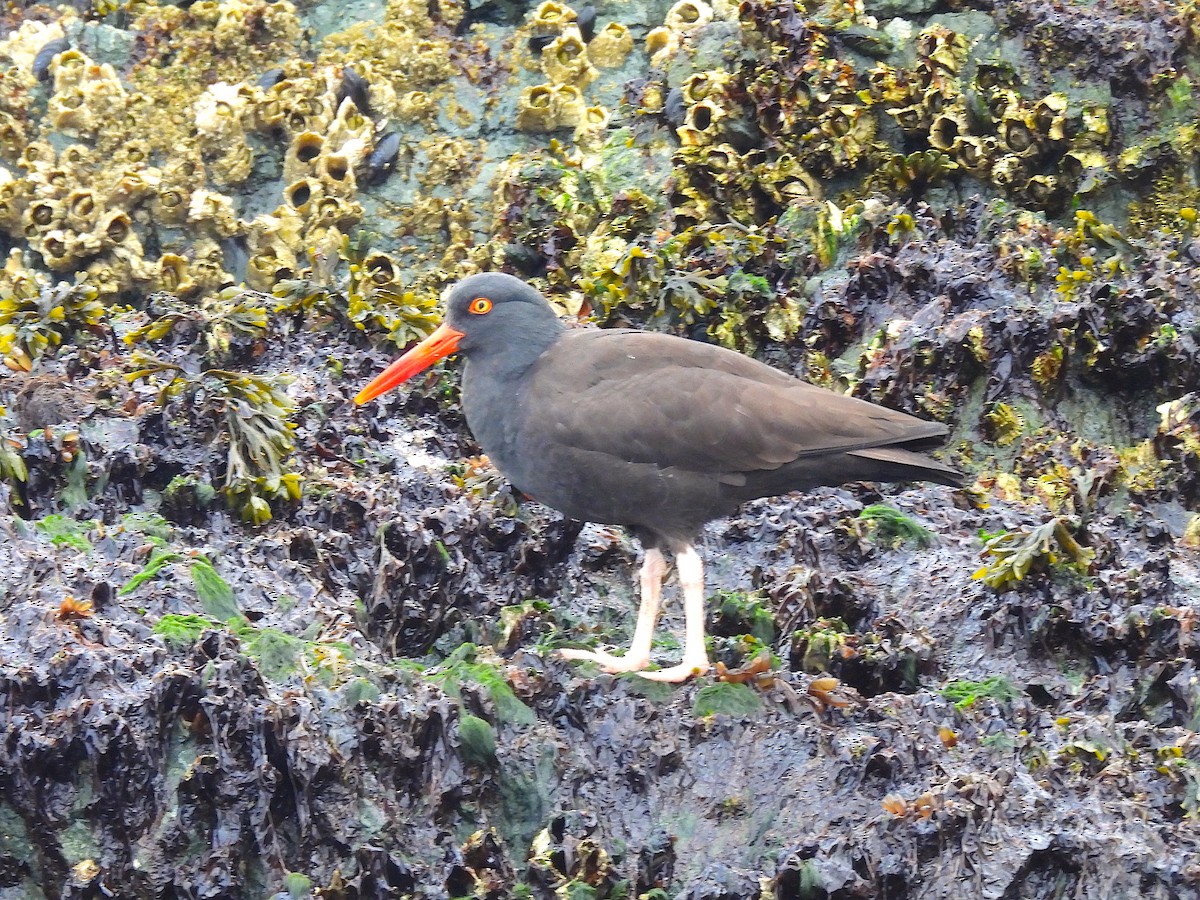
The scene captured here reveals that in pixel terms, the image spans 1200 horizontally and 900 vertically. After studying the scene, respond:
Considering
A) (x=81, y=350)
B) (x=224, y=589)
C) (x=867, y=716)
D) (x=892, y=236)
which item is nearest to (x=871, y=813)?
(x=867, y=716)

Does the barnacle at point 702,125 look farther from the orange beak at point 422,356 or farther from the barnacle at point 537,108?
the orange beak at point 422,356

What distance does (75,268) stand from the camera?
8461 mm

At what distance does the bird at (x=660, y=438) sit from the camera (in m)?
4.73

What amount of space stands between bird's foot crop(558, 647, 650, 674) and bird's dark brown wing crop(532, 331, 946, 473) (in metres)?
0.66

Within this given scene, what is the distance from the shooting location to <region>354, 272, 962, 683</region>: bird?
15.5 feet

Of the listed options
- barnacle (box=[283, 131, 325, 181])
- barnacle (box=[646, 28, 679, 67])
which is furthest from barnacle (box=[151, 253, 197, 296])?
barnacle (box=[646, 28, 679, 67])

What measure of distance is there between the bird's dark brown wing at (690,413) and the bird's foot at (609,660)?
2.17 ft

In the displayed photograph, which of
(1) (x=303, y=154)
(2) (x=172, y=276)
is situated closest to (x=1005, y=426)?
(1) (x=303, y=154)

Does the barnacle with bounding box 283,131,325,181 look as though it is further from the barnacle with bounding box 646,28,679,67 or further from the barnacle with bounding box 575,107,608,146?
the barnacle with bounding box 646,28,679,67

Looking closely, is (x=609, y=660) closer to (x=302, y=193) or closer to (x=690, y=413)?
(x=690, y=413)

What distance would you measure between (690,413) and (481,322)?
0.87 m

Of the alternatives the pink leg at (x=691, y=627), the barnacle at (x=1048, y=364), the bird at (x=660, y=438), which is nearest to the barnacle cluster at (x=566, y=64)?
the barnacle at (x=1048, y=364)

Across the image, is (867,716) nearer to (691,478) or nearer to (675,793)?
(675,793)

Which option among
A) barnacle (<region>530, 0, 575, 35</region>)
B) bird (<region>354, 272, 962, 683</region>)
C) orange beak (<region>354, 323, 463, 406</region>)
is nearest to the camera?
bird (<region>354, 272, 962, 683</region>)
